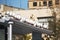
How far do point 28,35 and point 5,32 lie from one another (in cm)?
1140

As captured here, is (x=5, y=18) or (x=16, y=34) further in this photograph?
(x=16, y=34)

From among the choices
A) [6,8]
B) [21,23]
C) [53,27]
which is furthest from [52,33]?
[6,8]

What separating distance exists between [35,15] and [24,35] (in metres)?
22.8

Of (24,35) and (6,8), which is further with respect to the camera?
(6,8)

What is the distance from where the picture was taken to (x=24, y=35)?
30266 mm

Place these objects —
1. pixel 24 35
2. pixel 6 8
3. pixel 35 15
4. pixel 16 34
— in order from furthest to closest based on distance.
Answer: pixel 6 8, pixel 35 15, pixel 24 35, pixel 16 34

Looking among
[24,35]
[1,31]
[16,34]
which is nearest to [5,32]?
[1,31]

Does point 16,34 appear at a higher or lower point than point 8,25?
lower

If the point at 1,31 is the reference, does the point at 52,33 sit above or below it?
below

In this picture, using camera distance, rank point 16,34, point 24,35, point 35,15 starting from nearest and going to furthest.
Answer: point 16,34, point 24,35, point 35,15

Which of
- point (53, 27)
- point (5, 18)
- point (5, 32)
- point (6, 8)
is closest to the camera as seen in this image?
point (5, 18)

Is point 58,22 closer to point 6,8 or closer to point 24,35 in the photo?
point 24,35

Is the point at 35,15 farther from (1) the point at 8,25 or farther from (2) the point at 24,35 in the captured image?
(1) the point at 8,25

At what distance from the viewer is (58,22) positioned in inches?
1320
